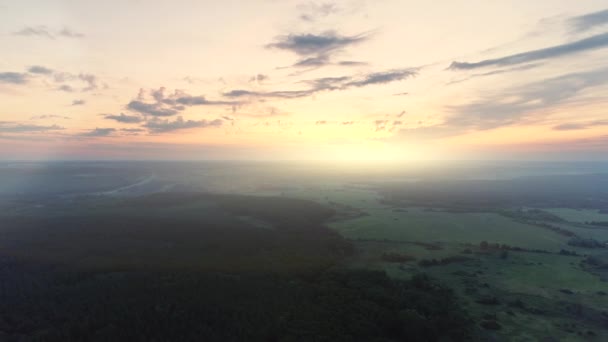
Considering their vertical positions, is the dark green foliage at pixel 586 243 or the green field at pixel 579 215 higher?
the green field at pixel 579 215

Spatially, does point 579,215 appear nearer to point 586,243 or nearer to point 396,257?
point 586,243

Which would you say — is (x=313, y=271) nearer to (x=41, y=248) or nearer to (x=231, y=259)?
(x=231, y=259)

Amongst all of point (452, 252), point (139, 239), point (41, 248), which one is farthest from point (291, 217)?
point (41, 248)

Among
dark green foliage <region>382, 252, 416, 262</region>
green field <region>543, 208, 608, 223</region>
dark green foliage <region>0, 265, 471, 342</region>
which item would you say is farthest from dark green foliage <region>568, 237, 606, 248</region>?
dark green foliage <region>0, 265, 471, 342</region>

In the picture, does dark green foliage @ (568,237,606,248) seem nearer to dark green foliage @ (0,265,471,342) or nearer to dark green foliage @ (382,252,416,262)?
dark green foliage @ (382,252,416,262)

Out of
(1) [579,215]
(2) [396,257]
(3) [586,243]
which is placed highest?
(1) [579,215]

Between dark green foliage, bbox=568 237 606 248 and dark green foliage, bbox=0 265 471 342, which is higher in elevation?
dark green foliage, bbox=568 237 606 248

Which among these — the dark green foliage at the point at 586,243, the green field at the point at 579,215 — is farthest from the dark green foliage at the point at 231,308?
the green field at the point at 579,215

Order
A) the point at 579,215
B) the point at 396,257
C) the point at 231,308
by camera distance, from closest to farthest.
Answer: the point at 231,308 < the point at 396,257 < the point at 579,215

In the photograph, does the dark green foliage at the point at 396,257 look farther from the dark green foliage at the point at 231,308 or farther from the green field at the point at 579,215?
the green field at the point at 579,215

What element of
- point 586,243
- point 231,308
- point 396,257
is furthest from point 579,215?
point 231,308

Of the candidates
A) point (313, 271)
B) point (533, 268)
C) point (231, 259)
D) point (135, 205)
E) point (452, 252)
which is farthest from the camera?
point (135, 205)
